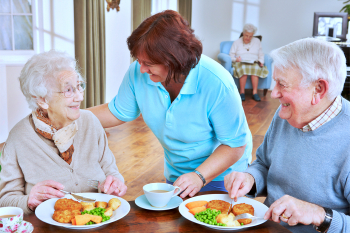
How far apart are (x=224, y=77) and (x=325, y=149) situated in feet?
1.58

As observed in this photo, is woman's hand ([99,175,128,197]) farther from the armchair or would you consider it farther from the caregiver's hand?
the armchair

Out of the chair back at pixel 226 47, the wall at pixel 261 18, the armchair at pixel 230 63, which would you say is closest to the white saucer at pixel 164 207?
the armchair at pixel 230 63

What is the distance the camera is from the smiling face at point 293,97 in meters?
1.16

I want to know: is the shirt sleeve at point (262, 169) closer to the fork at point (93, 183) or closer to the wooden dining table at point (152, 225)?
the wooden dining table at point (152, 225)

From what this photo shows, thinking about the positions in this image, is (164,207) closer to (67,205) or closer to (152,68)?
(67,205)

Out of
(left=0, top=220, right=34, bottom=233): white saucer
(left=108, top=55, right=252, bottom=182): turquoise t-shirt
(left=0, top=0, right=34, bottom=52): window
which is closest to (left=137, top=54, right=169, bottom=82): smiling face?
(left=108, top=55, right=252, bottom=182): turquoise t-shirt

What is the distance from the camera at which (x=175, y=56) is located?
4.28 feet

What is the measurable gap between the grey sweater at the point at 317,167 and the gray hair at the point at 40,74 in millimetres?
852

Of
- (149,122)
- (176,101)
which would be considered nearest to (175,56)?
(176,101)

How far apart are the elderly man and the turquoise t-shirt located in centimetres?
23

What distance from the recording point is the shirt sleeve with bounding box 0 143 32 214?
49.6 inches

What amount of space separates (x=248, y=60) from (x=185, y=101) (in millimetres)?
5806

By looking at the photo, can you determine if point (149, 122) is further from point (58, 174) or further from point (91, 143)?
point (58, 174)

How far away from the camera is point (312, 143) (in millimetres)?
1202
